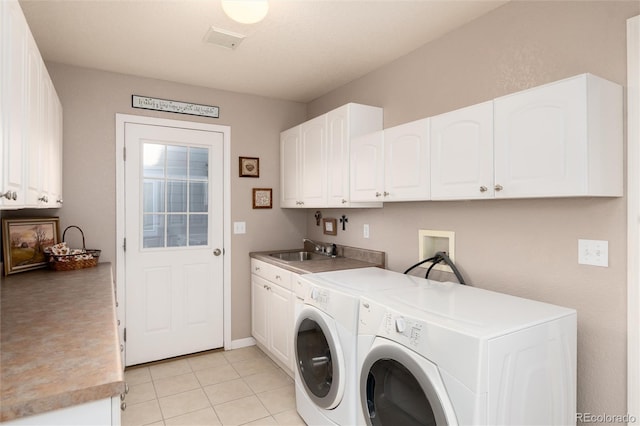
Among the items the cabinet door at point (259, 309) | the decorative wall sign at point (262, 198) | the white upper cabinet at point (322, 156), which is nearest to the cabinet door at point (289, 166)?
the white upper cabinet at point (322, 156)

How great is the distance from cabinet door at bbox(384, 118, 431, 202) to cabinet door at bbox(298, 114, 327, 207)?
2.46 feet

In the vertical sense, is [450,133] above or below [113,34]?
below

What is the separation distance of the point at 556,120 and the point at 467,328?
96 cm

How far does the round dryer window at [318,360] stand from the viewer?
1.96m

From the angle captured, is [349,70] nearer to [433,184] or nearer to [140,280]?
[433,184]

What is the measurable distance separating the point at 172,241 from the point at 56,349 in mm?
2220

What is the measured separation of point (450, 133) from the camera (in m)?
1.98

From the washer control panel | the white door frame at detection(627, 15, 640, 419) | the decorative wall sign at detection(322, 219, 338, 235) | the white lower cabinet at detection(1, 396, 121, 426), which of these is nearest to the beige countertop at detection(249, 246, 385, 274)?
the decorative wall sign at detection(322, 219, 338, 235)

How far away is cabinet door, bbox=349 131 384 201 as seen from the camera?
249 centimetres

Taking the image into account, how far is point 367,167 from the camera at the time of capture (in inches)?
103

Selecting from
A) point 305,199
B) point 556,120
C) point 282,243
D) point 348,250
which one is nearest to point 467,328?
point 556,120

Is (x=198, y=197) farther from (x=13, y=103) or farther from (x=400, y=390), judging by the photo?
(x=400, y=390)

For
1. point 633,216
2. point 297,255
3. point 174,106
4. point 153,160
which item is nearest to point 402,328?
point 633,216

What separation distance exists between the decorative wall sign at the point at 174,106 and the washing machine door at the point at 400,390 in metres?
2.67
